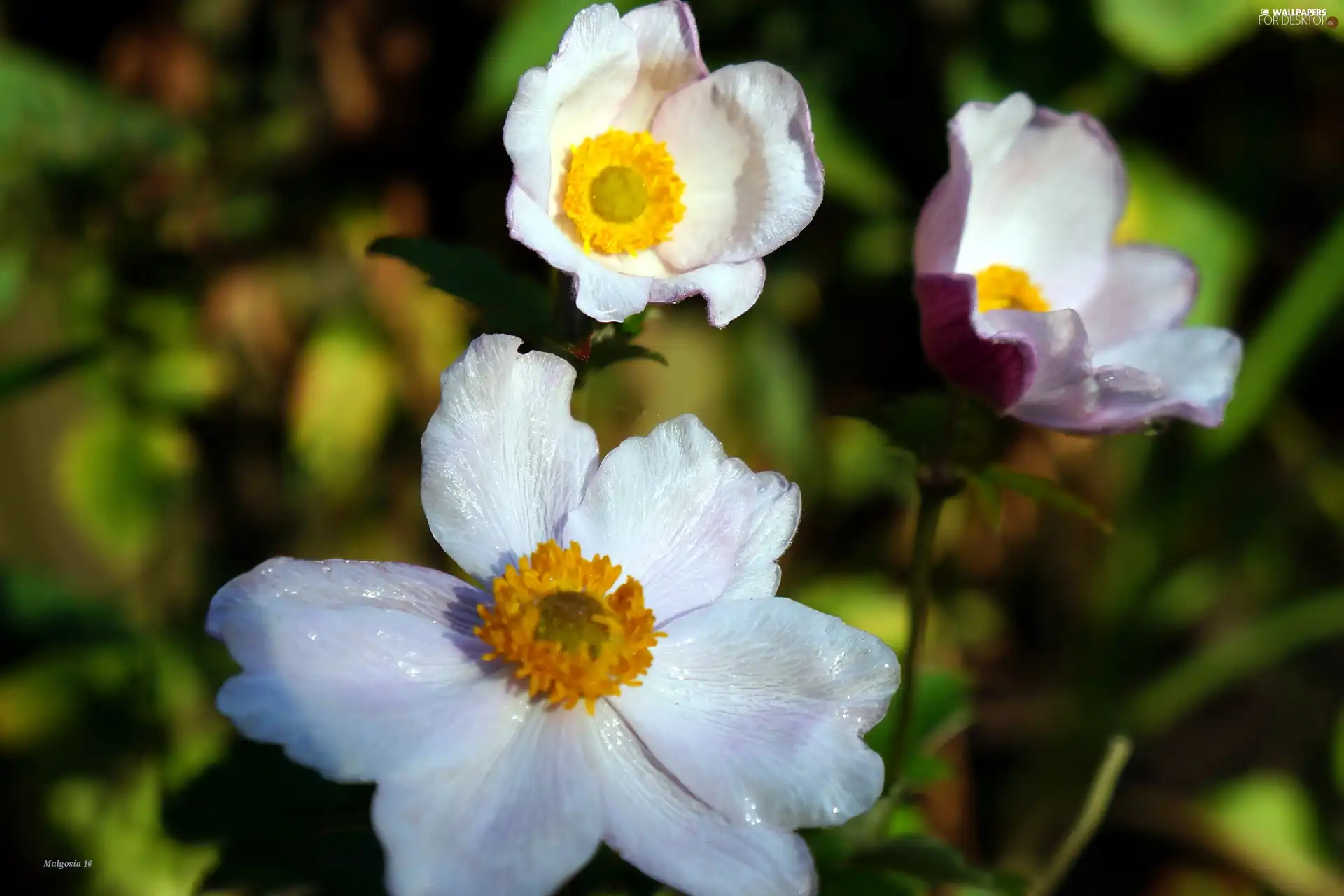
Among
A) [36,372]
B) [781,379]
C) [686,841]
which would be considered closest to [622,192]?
[686,841]

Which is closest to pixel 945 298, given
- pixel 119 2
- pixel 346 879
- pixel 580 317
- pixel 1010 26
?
pixel 580 317

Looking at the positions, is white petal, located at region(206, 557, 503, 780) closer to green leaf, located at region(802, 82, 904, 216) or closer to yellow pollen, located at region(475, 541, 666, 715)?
yellow pollen, located at region(475, 541, 666, 715)

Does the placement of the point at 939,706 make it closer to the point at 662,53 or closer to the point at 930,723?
the point at 930,723

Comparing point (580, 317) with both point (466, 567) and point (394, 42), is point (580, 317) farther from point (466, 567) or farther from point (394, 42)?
point (394, 42)

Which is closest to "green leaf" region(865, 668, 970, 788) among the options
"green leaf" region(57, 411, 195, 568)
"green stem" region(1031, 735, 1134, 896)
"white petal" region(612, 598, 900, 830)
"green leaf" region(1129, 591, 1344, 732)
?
"green stem" region(1031, 735, 1134, 896)

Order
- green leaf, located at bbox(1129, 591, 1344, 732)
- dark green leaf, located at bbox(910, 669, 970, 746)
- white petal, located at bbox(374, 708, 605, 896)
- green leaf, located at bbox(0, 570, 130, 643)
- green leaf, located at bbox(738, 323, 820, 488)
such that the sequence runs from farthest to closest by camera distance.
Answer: green leaf, located at bbox(738, 323, 820, 488) < green leaf, located at bbox(1129, 591, 1344, 732) < green leaf, located at bbox(0, 570, 130, 643) < dark green leaf, located at bbox(910, 669, 970, 746) < white petal, located at bbox(374, 708, 605, 896)
